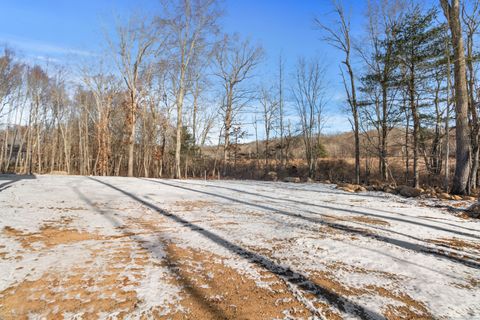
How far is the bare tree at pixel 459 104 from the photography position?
7762 mm

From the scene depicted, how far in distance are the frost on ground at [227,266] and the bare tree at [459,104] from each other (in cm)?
481

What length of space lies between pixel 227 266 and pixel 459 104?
10.4m

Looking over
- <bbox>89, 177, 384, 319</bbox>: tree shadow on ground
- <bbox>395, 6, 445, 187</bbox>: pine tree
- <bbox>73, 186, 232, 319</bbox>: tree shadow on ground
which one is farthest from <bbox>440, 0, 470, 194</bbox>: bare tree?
<bbox>73, 186, 232, 319</bbox>: tree shadow on ground

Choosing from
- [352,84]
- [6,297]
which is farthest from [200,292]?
[352,84]

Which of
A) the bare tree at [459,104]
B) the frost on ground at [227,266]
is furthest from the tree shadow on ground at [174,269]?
the bare tree at [459,104]

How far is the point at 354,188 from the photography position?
29.6 ft

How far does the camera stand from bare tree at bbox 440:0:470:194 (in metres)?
7.76

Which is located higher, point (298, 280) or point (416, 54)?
point (416, 54)

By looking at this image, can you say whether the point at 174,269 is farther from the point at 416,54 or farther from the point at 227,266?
the point at 416,54

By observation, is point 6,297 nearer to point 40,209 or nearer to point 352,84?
point 40,209

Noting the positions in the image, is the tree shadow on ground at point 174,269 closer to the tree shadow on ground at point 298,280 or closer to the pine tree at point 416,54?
the tree shadow on ground at point 298,280

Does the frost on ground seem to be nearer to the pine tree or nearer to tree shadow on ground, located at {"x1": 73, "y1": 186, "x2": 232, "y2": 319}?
tree shadow on ground, located at {"x1": 73, "y1": 186, "x2": 232, "y2": 319}

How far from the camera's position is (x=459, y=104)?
8.10 m

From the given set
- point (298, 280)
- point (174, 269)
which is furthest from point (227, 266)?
point (298, 280)
